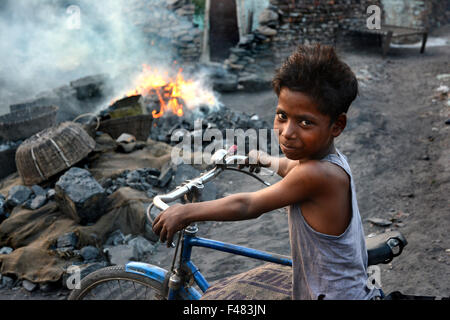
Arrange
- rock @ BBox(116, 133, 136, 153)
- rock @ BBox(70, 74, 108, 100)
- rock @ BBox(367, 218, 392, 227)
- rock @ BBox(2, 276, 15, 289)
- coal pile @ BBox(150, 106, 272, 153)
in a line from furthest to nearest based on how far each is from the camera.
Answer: rock @ BBox(70, 74, 108, 100), coal pile @ BBox(150, 106, 272, 153), rock @ BBox(116, 133, 136, 153), rock @ BBox(367, 218, 392, 227), rock @ BBox(2, 276, 15, 289)

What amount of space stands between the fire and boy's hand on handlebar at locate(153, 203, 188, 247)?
691 centimetres

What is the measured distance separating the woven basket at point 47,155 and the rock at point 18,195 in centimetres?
22

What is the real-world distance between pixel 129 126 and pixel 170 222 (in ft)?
19.0

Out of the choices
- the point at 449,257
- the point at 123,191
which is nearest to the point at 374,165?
the point at 449,257

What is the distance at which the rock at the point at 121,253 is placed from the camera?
3891mm

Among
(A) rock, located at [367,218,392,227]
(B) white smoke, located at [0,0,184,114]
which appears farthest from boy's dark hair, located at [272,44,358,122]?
(B) white smoke, located at [0,0,184,114]

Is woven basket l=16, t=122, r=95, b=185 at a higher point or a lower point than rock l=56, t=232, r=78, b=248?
higher

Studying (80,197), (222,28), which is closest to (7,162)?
(80,197)

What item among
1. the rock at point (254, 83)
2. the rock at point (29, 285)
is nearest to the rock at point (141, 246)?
the rock at point (29, 285)

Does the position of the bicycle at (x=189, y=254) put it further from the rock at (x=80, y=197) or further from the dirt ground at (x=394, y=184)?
the rock at (x=80, y=197)

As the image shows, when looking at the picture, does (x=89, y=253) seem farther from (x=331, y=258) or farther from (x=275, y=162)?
(x=331, y=258)

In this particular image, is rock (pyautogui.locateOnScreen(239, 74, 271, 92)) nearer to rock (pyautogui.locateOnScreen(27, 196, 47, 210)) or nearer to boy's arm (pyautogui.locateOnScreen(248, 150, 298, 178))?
rock (pyautogui.locateOnScreen(27, 196, 47, 210))

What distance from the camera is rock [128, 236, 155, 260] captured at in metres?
4.14
